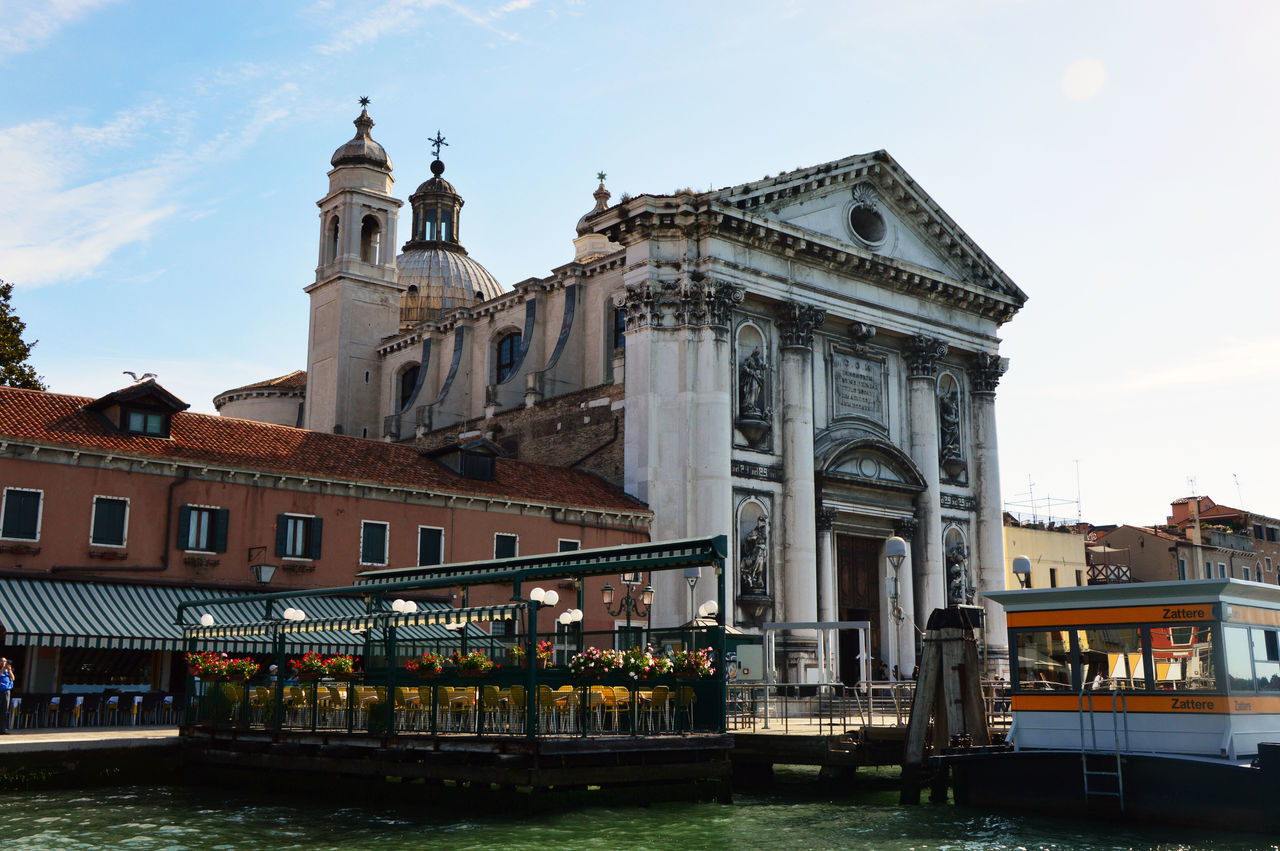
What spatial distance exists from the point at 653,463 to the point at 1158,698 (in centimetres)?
1726

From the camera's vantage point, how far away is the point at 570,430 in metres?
36.9

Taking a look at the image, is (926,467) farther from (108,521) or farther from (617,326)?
(108,521)

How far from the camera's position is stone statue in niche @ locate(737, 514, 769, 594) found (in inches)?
1293

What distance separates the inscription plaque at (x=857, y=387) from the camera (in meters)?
36.2

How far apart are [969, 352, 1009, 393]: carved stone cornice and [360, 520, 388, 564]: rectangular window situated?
→ 65.8ft

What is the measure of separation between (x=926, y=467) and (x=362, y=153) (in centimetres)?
2147

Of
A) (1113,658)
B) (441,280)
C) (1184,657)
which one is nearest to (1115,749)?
(1113,658)

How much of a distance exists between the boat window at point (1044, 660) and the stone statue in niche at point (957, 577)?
20210mm

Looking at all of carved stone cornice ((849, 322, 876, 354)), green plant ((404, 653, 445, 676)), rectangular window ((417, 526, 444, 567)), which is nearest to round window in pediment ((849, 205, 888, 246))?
carved stone cornice ((849, 322, 876, 354))

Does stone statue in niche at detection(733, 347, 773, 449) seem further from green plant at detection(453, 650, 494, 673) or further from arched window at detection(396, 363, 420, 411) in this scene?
arched window at detection(396, 363, 420, 411)

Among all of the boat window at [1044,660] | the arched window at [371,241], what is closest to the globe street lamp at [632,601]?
the boat window at [1044,660]

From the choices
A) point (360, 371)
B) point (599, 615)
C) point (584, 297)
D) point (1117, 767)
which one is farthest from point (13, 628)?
point (360, 371)

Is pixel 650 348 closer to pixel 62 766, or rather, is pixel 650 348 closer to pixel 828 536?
pixel 828 536

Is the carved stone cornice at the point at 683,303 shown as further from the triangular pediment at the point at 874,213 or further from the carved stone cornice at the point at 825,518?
the carved stone cornice at the point at 825,518
